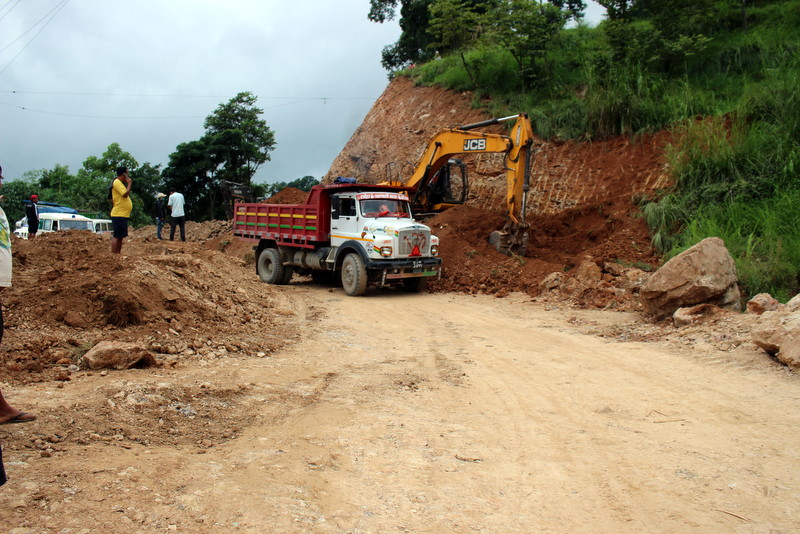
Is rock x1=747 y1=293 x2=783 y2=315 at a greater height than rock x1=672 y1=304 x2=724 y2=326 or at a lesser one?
greater

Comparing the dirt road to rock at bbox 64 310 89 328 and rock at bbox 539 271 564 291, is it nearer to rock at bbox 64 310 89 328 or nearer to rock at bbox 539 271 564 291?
rock at bbox 64 310 89 328

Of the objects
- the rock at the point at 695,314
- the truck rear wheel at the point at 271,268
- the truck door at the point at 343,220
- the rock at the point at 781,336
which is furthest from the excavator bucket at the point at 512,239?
the rock at the point at 781,336

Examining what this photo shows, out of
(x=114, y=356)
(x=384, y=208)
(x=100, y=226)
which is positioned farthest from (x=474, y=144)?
→ (x=100, y=226)

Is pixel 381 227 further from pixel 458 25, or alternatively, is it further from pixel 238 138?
pixel 238 138

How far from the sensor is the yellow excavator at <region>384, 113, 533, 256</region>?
587 inches

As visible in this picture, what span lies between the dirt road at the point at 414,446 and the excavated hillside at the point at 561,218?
18.6 ft

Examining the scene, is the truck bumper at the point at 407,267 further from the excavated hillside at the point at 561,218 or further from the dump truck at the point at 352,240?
the excavated hillside at the point at 561,218

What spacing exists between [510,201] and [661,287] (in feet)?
20.3

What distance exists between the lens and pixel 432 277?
50.3 feet

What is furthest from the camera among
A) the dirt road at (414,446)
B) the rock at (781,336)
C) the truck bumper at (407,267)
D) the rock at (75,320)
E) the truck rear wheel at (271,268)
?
the truck rear wheel at (271,268)

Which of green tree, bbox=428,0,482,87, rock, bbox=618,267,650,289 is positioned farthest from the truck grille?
green tree, bbox=428,0,482,87

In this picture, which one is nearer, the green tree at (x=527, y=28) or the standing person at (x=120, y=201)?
the standing person at (x=120, y=201)

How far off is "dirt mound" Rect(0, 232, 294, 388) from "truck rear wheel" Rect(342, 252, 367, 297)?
3249 mm

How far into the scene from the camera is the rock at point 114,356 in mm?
6180
